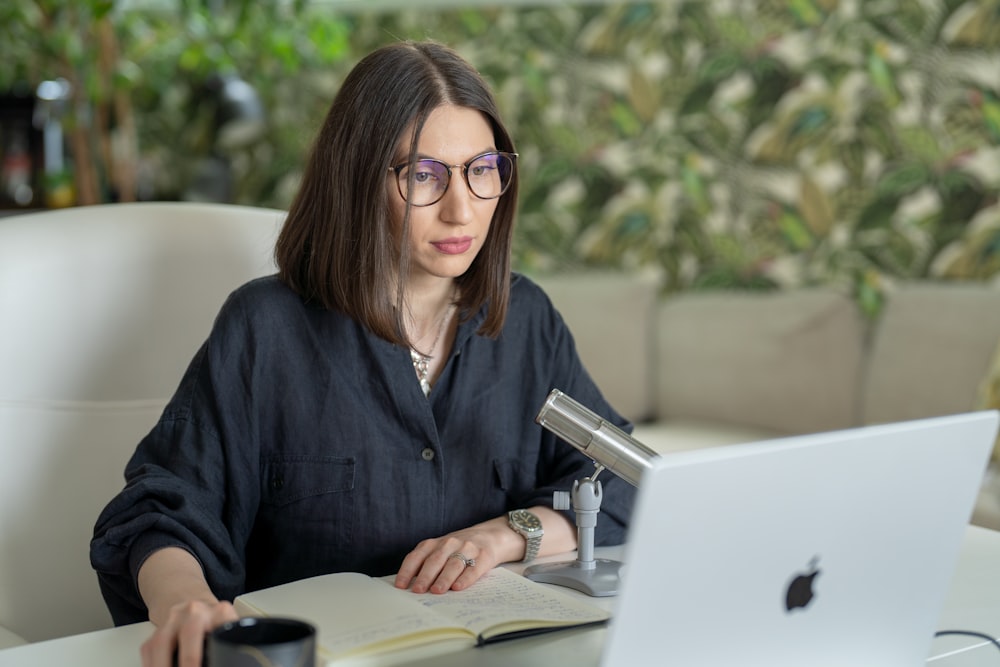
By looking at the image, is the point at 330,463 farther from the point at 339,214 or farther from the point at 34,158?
the point at 34,158

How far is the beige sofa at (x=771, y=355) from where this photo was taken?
3.15m

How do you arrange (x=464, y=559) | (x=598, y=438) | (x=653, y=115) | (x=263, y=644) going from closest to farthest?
(x=263, y=644) < (x=598, y=438) < (x=464, y=559) < (x=653, y=115)

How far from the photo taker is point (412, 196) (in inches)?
53.4

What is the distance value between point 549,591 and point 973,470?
0.42 meters

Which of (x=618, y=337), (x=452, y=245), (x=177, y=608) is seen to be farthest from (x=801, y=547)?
(x=618, y=337)

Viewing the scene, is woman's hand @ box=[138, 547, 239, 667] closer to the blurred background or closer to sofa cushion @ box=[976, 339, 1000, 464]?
the blurred background

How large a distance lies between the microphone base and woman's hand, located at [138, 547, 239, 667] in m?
0.34

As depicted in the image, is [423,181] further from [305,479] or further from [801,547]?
[801,547]

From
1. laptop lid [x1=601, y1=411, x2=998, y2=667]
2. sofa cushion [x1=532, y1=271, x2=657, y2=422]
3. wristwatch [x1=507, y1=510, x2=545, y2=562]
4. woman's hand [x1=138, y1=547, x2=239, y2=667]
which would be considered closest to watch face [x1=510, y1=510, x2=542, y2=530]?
wristwatch [x1=507, y1=510, x2=545, y2=562]

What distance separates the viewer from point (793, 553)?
33.3 inches

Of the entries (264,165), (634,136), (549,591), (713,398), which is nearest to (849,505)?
(549,591)

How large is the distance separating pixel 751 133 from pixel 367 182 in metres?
2.58

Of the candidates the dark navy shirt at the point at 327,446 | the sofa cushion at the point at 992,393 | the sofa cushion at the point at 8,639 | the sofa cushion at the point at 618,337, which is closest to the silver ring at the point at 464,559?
the dark navy shirt at the point at 327,446

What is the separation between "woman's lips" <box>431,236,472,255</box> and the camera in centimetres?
139
